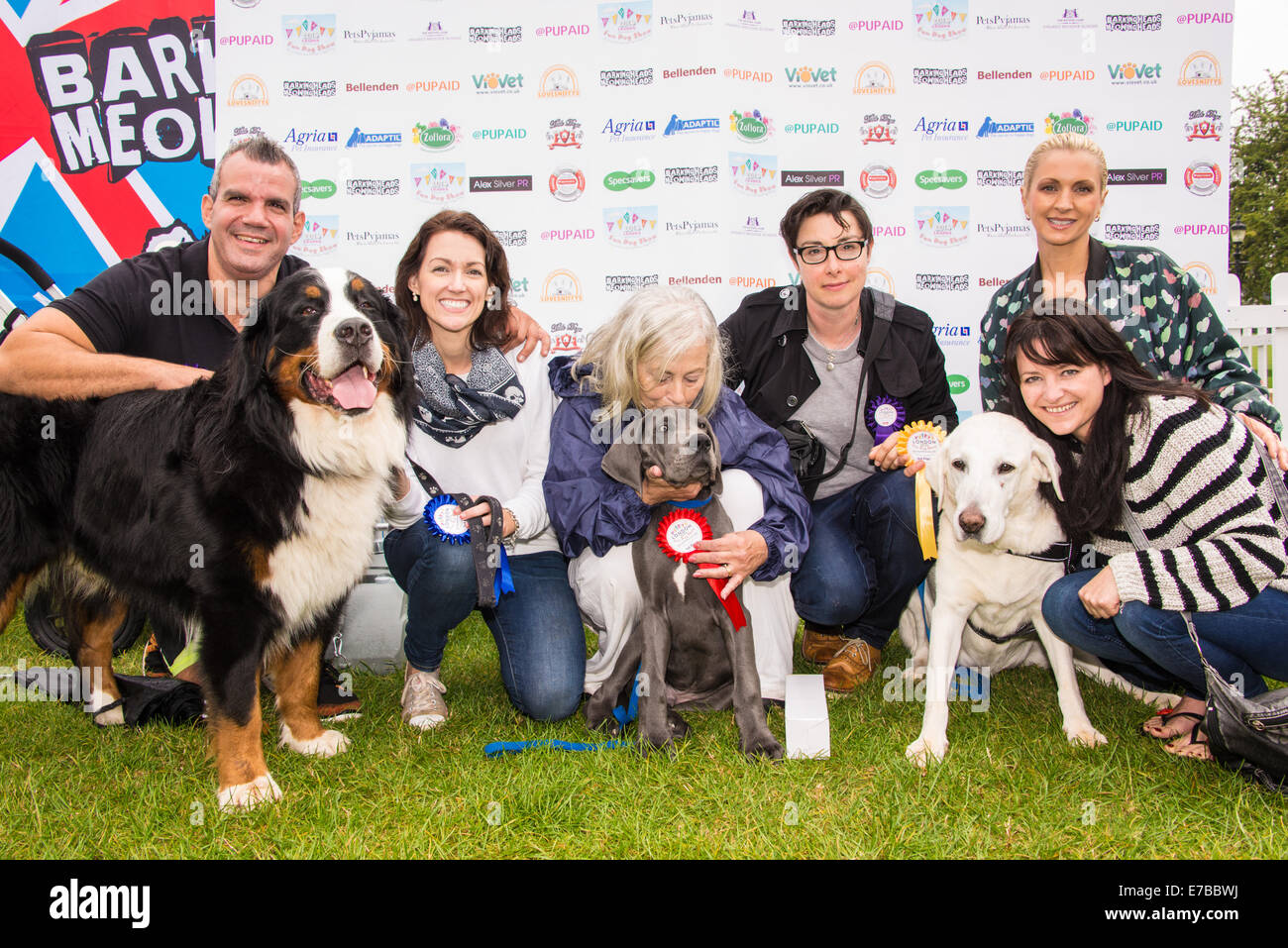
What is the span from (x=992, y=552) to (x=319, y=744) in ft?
7.47

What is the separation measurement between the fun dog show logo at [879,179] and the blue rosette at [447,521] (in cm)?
375

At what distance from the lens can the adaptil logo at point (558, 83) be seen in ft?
17.7

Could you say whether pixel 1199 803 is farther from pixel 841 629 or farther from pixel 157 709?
pixel 157 709

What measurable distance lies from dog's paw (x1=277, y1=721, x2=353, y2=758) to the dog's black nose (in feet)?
4.39

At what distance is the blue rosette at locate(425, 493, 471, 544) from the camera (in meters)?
2.99

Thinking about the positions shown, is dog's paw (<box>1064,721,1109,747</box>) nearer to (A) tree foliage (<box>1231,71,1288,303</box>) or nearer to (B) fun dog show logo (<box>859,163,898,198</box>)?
(B) fun dog show logo (<box>859,163,898,198</box>)

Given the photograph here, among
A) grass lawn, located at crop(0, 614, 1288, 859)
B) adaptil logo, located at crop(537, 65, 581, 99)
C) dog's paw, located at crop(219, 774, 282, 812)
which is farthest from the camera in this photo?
adaptil logo, located at crop(537, 65, 581, 99)

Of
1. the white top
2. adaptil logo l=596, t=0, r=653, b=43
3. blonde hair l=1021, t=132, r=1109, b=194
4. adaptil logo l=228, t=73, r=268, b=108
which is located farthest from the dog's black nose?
adaptil logo l=228, t=73, r=268, b=108

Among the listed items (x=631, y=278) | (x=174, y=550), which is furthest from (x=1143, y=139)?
(x=174, y=550)

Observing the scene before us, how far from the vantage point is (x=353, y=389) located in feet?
8.31

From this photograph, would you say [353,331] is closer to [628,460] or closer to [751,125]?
[628,460]

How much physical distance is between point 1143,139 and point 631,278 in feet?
10.7

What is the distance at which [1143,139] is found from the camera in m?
5.29

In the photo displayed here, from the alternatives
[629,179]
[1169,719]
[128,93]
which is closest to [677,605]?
[1169,719]
